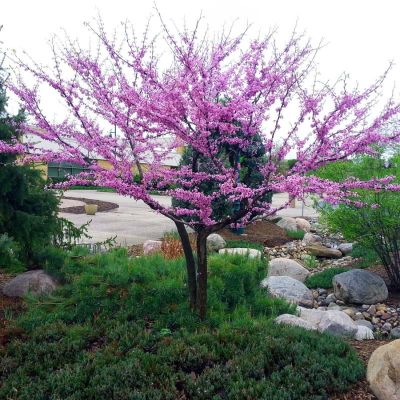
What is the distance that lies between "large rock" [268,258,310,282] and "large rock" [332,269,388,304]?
1163 mm

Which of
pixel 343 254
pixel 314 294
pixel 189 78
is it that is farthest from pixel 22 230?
pixel 343 254

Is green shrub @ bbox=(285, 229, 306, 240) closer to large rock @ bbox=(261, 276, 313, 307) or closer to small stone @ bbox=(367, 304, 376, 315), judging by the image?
large rock @ bbox=(261, 276, 313, 307)

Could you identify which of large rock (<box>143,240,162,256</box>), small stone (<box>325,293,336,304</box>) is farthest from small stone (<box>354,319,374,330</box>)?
large rock (<box>143,240,162,256</box>)

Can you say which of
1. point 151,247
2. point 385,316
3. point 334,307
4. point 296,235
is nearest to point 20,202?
point 151,247

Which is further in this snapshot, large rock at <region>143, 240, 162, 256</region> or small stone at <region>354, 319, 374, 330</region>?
large rock at <region>143, 240, 162, 256</region>

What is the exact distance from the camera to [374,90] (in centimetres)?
421

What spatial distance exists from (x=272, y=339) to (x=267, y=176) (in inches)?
62.8

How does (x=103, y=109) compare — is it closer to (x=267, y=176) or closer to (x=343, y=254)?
(x=267, y=176)

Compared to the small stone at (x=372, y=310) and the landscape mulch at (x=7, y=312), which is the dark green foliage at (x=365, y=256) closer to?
the small stone at (x=372, y=310)

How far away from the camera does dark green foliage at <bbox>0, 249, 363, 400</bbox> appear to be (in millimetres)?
3568

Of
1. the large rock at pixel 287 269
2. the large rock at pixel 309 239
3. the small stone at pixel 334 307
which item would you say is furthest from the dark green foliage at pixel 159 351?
the large rock at pixel 309 239

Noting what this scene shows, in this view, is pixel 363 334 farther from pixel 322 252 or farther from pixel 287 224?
pixel 287 224

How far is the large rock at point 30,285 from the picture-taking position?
5984 millimetres

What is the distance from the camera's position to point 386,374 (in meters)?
3.58
